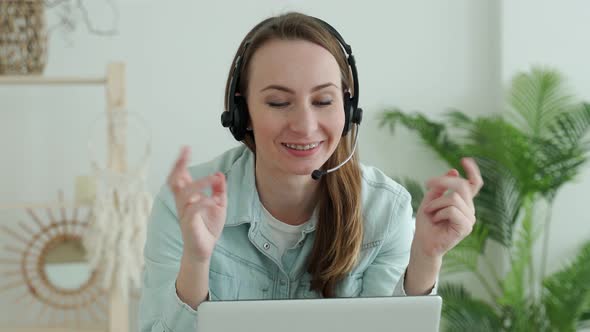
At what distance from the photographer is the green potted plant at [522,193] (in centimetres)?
321

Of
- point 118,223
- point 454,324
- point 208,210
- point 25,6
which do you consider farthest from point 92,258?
point 208,210

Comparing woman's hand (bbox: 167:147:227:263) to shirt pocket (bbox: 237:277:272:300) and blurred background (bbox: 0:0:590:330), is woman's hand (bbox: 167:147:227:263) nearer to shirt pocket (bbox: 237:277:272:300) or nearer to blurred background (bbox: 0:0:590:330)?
shirt pocket (bbox: 237:277:272:300)

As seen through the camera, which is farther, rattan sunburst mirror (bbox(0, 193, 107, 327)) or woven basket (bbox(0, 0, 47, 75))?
rattan sunburst mirror (bbox(0, 193, 107, 327))

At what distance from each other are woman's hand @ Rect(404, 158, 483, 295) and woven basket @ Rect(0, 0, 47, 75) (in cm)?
216

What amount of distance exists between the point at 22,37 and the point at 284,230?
190 cm

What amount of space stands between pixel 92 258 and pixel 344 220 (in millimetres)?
1678

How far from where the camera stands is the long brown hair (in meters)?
1.46

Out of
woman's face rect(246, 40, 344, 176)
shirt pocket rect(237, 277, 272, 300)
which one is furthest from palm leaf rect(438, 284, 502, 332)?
woman's face rect(246, 40, 344, 176)

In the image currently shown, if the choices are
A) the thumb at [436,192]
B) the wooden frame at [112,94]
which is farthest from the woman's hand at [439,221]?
the wooden frame at [112,94]

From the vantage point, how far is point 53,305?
10.5 ft

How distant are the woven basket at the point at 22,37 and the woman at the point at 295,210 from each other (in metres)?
1.72

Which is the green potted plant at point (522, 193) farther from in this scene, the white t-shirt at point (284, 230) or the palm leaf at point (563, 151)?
the white t-shirt at point (284, 230)

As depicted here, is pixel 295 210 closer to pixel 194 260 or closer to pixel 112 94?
pixel 194 260

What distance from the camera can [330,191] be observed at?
1.57m
